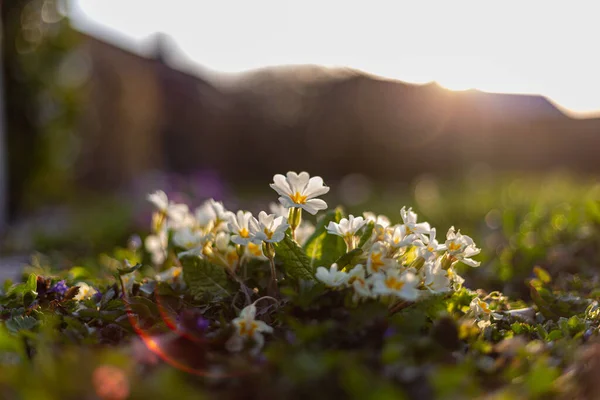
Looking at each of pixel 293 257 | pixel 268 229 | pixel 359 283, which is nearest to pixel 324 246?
pixel 293 257

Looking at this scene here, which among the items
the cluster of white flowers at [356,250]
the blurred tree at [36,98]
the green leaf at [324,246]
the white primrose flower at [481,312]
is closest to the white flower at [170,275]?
the cluster of white flowers at [356,250]

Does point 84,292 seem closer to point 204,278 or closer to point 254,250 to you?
point 204,278

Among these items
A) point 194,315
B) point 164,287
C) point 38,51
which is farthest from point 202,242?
point 38,51

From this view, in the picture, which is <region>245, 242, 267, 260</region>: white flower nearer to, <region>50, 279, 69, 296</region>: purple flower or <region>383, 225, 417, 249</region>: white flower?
<region>383, 225, 417, 249</region>: white flower

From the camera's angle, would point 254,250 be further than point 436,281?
Yes

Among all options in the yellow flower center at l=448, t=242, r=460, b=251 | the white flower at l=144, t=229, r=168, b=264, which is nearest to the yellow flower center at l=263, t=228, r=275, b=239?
the yellow flower center at l=448, t=242, r=460, b=251

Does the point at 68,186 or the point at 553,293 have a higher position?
the point at 553,293

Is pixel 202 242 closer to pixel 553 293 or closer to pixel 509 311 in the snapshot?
pixel 509 311
